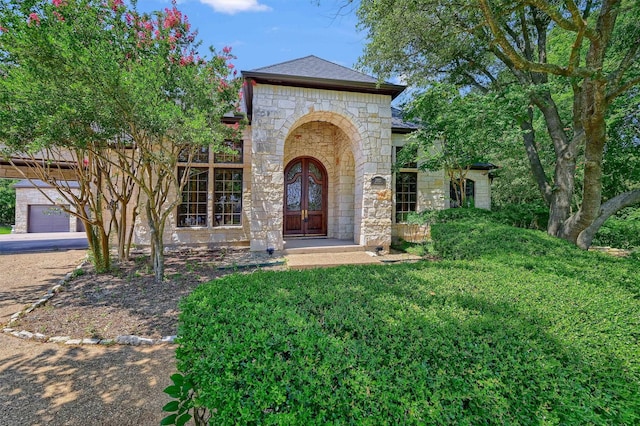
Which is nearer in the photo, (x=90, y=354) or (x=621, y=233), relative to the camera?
(x=90, y=354)

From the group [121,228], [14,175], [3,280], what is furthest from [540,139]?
[14,175]

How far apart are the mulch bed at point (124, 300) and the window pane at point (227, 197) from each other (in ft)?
6.84

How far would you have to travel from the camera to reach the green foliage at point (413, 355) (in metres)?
1.20

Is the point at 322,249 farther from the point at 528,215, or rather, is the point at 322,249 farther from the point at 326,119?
the point at 528,215

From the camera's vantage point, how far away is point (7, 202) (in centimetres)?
1698

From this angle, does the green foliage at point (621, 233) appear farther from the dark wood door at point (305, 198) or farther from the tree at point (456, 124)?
the dark wood door at point (305, 198)

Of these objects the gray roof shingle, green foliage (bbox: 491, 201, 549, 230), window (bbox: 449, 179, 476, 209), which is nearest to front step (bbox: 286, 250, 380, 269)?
the gray roof shingle

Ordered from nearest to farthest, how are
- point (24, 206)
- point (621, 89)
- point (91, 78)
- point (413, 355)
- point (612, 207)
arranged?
point (413, 355)
point (91, 78)
point (621, 89)
point (612, 207)
point (24, 206)

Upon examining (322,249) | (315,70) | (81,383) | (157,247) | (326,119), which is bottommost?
(81,383)

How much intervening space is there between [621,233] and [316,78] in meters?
10.2

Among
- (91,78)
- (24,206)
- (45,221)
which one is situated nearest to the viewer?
(91,78)

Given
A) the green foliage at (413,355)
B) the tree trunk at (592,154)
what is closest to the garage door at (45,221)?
the green foliage at (413,355)

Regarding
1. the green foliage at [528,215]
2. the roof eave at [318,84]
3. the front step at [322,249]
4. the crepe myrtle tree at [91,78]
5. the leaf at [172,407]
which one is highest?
the roof eave at [318,84]

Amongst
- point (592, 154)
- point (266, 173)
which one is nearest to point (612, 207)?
point (592, 154)
